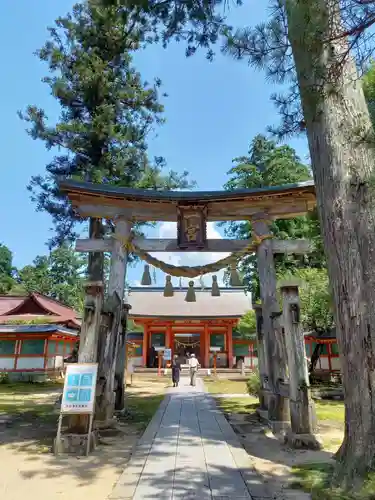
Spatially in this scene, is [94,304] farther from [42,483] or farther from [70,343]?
[70,343]

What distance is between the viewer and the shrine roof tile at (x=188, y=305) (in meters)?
24.2

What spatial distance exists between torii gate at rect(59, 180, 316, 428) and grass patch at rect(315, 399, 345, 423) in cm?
183

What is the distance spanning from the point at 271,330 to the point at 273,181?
43.6 ft

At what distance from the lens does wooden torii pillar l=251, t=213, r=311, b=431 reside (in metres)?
6.78

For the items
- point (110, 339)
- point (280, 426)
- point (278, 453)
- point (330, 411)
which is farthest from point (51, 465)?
point (330, 411)

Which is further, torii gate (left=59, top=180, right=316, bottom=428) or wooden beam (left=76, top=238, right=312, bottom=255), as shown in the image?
wooden beam (left=76, top=238, right=312, bottom=255)

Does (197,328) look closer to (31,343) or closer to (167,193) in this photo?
(31,343)

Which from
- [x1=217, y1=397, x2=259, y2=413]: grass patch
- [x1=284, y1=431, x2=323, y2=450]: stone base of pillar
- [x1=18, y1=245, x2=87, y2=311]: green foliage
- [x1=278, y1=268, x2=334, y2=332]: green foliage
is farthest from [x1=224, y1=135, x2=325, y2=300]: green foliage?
[x1=18, y1=245, x2=87, y2=311]: green foliage

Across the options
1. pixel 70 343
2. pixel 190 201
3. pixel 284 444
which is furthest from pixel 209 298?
pixel 284 444

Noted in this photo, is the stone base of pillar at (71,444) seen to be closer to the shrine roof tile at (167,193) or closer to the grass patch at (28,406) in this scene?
the grass patch at (28,406)

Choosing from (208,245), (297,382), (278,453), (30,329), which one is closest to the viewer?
(278,453)

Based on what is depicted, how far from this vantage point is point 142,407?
10141 mm

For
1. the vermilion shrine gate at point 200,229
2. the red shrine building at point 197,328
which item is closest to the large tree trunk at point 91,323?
the vermilion shrine gate at point 200,229

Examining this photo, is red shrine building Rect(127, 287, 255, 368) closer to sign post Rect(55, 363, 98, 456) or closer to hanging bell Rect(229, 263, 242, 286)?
hanging bell Rect(229, 263, 242, 286)
